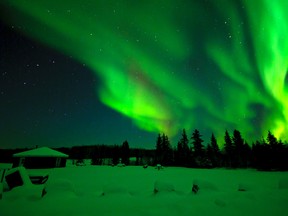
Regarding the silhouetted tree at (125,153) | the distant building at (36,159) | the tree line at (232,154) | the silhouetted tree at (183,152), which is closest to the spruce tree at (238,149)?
the tree line at (232,154)

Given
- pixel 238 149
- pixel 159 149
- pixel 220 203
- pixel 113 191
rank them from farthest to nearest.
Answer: pixel 159 149, pixel 238 149, pixel 113 191, pixel 220 203

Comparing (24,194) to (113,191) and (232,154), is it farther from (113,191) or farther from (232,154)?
(232,154)

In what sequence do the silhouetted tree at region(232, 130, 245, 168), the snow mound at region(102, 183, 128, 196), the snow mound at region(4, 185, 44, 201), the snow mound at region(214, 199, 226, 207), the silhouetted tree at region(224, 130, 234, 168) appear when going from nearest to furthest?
1. the snow mound at region(214, 199, 226, 207)
2. the snow mound at region(4, 185, 44, 201)
3. the snow mound at region(102, 183, 128, 196)
4. the silhouetted tree at region(232, 130, 245, 168)
5. the silhouetted tree at region(224, 130, 234, 168)

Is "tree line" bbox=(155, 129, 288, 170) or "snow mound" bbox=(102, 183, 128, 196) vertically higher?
"tree line" bbox=(155, 129, 288, 170)

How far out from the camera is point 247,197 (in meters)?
6.95

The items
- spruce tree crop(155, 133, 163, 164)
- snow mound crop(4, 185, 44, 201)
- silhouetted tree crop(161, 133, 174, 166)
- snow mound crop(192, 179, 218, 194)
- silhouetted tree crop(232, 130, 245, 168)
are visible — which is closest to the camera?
snow mound crop(4, 185, 44, 201)

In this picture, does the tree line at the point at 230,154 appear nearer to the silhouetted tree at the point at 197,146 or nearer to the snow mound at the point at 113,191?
the silhouetted tree at the point at 197,146

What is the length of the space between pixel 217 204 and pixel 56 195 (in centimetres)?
585

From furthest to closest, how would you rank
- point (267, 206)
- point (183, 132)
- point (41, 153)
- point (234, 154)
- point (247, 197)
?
1. point (183, 132)
2. point (234, 154)
3. point (41, 153)
4. point (247, 197)
5. point (267, 206)

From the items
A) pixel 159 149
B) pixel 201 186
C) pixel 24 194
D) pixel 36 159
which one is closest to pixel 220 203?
pixel 201 186

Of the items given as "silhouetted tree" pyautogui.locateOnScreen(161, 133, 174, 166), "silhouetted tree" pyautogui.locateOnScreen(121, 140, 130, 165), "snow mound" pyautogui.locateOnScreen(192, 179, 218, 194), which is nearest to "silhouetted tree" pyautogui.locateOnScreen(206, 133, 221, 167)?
"silhouetted tree" pyautogui.locateOnScreen(161, 133, 174, 166)

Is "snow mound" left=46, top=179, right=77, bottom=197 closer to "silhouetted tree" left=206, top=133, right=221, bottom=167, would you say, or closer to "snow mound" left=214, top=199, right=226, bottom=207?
"snow mound" left=214, top=199, right=226, bottom=207

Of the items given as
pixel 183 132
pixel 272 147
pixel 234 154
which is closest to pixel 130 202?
pixel 272 147

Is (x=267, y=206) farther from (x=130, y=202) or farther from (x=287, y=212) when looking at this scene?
(x=130, y=202)
